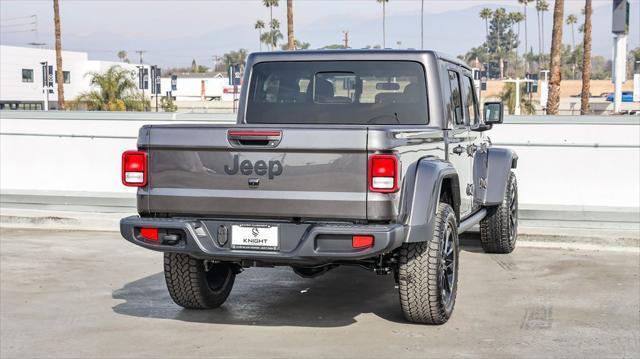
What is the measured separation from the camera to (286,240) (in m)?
6.47

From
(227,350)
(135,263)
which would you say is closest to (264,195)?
(227,350)

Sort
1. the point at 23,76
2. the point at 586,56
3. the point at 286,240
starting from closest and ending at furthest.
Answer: the point at 286,240, the point at 586,56, the point at 23,76

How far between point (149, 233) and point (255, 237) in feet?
2.62

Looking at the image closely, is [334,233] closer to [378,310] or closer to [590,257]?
[378,310]

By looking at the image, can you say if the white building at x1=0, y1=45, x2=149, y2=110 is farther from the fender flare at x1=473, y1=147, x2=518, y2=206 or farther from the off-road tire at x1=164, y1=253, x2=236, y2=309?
the off-road tire at x1=164, y1=253, x2=236, y2=309

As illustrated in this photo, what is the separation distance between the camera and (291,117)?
26.7 feet

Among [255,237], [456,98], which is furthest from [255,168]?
[456,98]

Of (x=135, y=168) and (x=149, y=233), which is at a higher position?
(x=135, y=168)

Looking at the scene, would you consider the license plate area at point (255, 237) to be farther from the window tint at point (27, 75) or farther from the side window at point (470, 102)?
the window tint at point (27, 75)

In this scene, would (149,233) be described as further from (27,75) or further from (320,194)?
(27,75)

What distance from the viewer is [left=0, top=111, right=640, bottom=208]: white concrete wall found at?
12508 mm

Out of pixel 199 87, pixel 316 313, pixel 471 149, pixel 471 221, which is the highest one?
pixel 199 87

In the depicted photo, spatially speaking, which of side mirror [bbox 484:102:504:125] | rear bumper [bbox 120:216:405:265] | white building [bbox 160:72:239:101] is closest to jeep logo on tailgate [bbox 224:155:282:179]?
rear bumper [bbox 120:216:405:265]

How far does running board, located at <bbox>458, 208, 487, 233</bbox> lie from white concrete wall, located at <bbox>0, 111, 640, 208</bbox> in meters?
3.43
